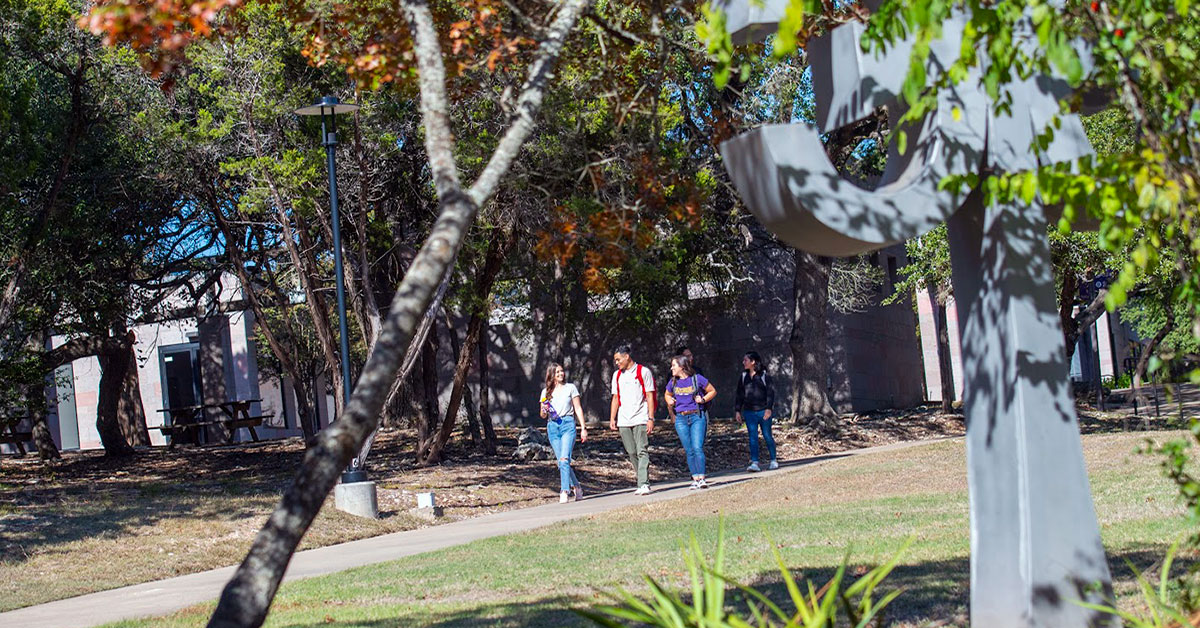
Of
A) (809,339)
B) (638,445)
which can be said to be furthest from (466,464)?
(809,339)

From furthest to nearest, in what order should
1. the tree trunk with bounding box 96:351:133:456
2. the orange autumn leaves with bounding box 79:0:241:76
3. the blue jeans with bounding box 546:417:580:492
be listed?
the tree trunk with bounding box 96:351:133:456 < the blue jeans with bounding box 546:417:580:492 < the orange autumn leaves with bounding box 79:0:241:76

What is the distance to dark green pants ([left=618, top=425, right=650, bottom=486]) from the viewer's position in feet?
51.1

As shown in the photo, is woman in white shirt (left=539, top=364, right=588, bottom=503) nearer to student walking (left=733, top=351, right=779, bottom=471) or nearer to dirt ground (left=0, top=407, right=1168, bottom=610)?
dirt ground (left=0, top=407, right=1168, bottom=610)

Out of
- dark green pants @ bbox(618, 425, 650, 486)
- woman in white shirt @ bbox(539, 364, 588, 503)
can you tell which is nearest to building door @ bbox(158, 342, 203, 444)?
woman in white shirt @ bbox(539, 364, 588, 503)

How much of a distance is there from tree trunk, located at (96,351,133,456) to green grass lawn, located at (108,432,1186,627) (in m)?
14.7

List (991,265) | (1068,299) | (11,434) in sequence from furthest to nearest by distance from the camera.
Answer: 1. (11,434)
2. (1068,299)
3. (991,265)

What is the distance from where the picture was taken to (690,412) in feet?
51.4

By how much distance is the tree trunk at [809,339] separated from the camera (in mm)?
25828

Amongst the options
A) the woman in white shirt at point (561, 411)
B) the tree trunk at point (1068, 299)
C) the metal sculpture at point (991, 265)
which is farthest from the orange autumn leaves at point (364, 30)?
the tree trunk at point (1068, 299)

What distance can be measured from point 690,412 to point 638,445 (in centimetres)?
75

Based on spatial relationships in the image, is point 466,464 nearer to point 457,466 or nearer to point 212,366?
point 457,466

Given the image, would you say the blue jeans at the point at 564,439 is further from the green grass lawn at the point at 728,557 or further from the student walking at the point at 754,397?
the student walking at the point at 754,397

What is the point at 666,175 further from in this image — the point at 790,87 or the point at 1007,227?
the point at 790,87

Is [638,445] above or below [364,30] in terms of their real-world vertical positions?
below
